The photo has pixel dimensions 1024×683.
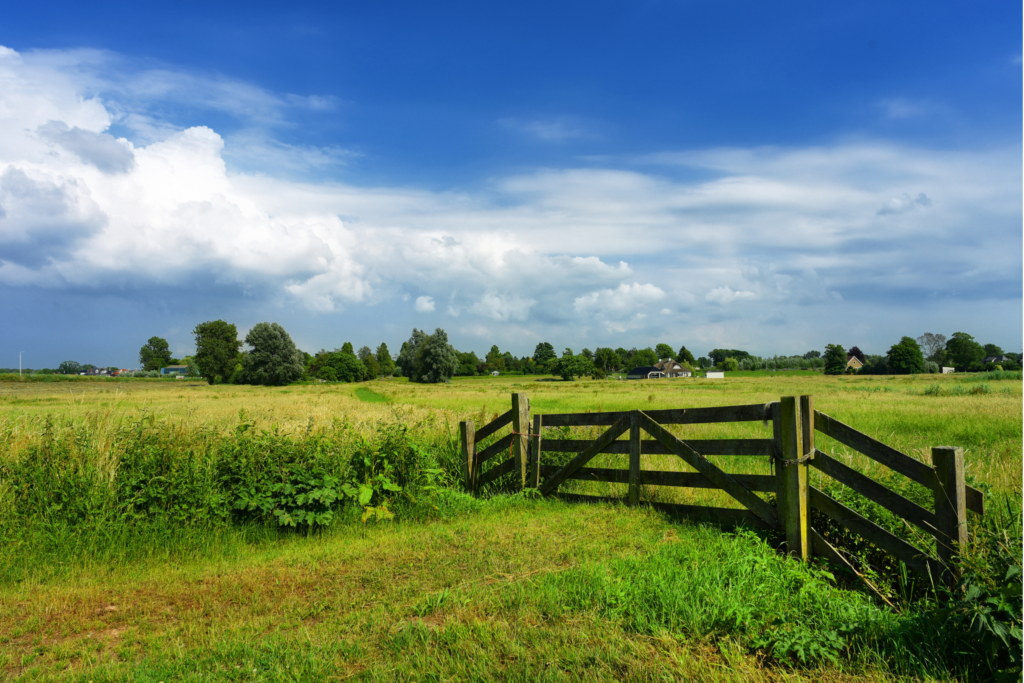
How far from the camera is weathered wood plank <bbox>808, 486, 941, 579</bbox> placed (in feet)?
16.8

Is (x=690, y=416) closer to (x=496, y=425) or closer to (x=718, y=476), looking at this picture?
(x=718, y=476)

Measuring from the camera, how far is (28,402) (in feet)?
113

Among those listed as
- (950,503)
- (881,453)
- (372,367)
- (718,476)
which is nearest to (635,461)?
(718,476)

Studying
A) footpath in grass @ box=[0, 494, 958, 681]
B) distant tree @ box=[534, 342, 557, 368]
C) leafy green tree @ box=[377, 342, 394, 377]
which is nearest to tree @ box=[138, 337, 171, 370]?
leafy green tree @ box=[377, 342, 394, 377]

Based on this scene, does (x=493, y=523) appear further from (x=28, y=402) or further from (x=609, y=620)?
(x=28, y=402)

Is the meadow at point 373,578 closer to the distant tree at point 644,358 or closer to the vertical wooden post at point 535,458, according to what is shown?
the vertical wooden post at point 535,458

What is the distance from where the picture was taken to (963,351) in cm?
12838

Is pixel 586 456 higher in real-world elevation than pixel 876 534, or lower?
higher

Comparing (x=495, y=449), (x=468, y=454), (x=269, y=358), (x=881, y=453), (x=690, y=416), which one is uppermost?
(x=269, y=358)

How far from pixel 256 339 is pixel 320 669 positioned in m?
96.6

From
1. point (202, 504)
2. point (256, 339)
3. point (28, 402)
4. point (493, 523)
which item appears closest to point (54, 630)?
point (202, 504)

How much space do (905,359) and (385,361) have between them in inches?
4695

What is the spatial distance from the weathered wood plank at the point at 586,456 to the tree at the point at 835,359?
13920 centimetres

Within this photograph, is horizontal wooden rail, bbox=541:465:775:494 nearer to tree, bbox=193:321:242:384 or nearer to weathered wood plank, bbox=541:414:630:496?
weathered wood plank, bbox=541:414:630:496
